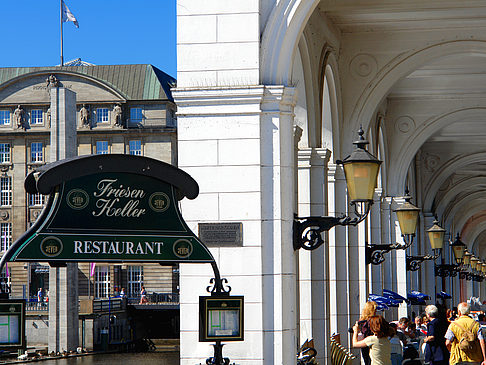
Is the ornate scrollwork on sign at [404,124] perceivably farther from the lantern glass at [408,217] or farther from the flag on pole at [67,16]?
the flag on pole at [67,16]

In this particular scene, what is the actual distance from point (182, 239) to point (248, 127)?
197 centimetres

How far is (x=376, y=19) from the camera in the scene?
49.0ft

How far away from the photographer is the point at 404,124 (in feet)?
71.7

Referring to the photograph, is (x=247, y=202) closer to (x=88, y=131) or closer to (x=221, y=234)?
(x=221, y=234)

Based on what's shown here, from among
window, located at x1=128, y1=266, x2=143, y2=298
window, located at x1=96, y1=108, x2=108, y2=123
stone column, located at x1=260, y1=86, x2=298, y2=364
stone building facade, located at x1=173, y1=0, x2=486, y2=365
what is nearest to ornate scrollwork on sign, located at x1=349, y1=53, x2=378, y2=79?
stone building facade, located at x1=173, y1=0, x2=486, y2=365

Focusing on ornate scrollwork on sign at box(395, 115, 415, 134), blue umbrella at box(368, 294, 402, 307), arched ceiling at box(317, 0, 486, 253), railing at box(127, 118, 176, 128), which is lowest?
blue umbrella at box(368, 294, 402, 307)

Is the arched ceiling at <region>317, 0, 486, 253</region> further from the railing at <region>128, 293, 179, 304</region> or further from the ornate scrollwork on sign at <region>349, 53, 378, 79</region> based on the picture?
the railing at <region>128, 293, 179, 304</region>

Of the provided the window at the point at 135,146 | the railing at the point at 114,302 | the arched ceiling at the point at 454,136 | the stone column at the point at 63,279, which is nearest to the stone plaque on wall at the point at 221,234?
the arched ceiling at the point at 454,136

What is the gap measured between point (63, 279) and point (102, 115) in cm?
2282

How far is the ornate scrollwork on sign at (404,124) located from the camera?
21.8 m

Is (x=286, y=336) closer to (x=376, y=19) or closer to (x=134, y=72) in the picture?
(x=376, y=19)

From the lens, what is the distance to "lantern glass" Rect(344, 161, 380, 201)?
8.56 metres

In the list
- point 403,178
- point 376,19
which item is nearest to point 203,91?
point 376,19

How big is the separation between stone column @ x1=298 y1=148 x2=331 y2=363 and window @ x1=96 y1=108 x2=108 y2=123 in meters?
62.2
